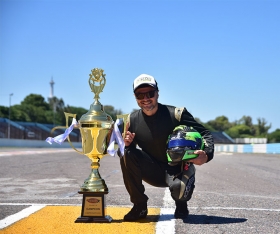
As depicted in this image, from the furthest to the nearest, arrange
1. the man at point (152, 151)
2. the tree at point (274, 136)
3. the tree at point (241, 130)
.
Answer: the tree at point (241, 130) < the tree at point (274, 136) < the man at point (152, 151)

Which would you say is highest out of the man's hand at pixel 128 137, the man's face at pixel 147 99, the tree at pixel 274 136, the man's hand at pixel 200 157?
the man's face at pixel 147 99

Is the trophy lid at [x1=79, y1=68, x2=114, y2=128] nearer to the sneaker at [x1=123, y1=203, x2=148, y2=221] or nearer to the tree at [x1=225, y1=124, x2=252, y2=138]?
the sneaker at [x1=123, y1=203, x2=148, y2=221]

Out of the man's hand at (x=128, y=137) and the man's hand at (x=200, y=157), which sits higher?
the man's hand at (x=128, y=137)

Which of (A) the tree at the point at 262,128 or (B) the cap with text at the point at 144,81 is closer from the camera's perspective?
(B) the cap with text at the point at 144,81

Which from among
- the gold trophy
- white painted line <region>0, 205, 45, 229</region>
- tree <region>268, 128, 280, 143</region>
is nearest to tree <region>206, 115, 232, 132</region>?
tree <region>268, 128, 280, 143</region>

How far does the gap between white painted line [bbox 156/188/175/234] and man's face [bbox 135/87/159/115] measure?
1.10m

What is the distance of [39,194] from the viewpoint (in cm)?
693

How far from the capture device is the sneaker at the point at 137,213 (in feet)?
14.6

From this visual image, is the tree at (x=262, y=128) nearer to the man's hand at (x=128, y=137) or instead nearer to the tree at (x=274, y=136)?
the tree at (x=274, y=136)

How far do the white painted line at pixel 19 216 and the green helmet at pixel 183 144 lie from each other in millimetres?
1635

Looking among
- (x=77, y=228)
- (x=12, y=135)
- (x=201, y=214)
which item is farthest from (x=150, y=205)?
(x=12, y=135)

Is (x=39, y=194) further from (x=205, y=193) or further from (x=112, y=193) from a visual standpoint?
(x=205, y=193)

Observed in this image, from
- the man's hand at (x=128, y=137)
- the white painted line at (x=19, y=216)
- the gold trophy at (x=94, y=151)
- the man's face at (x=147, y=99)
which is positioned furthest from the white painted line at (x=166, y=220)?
the white painted line at (x=19, y=216)

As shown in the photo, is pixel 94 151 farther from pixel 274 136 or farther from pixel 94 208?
pixel 274 136
